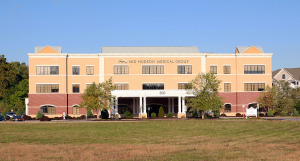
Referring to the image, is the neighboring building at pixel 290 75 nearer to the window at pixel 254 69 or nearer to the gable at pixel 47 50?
the window at pixel 254 69

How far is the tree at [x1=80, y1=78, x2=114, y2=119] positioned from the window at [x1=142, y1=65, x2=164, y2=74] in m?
9.72

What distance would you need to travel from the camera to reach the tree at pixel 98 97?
61.5 m

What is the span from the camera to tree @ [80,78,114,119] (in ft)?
202

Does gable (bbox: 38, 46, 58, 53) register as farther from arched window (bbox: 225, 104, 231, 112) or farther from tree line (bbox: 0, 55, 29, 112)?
arched window (bbox: 225, 104, 231, 112)

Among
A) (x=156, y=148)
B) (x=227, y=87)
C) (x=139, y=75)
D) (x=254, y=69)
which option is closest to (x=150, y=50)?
(x=139, y=75)

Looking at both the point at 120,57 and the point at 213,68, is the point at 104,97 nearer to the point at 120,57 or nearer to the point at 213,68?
the point at 120,57

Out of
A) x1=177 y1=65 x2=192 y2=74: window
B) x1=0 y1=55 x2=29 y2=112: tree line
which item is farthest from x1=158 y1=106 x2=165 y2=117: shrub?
x1=0 y1=55 x2=29 y2=112: tree line

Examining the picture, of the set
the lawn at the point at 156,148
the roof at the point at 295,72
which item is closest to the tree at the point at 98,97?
the lawn at the point at 156,148

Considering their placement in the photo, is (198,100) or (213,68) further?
(213,68)

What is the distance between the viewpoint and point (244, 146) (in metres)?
25.5

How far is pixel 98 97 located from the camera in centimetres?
6234

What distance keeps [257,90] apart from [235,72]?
503 cm

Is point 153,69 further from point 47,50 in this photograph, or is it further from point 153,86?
point 47,50

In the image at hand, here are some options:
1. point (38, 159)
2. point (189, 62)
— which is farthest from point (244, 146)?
point (189, 62)
